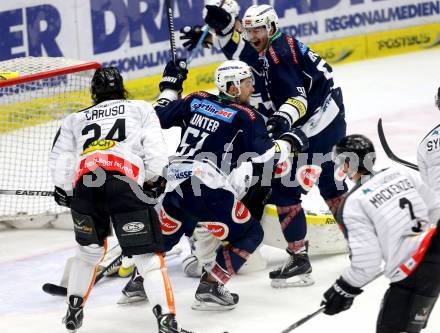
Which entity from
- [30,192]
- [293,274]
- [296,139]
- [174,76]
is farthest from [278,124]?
[30,192]

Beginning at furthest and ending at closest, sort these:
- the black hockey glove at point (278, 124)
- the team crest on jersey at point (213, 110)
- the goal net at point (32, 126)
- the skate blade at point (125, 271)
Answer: the goal net at point (32, 126), the skate blade at point (125, 271), the black hockey glove at point (278, 124), the team crest on jersey at point (213, 110)

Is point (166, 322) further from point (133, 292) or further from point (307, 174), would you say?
point (307, 174)

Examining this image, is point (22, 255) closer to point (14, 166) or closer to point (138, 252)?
point (14, 166)

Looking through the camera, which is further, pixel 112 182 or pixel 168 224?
pixel 168 224

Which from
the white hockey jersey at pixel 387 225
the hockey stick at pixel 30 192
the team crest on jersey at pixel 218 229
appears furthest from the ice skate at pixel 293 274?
the white hockey jersey at pixel 387 225

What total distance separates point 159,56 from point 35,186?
314cm

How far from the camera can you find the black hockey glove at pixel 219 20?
6.16m

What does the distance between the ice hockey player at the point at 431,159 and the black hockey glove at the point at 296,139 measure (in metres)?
0.77

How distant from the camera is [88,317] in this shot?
5.31 m

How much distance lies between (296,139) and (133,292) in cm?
112

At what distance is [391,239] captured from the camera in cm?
396

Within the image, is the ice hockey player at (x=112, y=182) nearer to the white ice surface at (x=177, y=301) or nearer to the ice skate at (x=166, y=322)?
the ice skate at (x=166, y=322)

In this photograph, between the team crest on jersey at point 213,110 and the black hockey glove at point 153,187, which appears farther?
the team crest on jersey at point 213,110

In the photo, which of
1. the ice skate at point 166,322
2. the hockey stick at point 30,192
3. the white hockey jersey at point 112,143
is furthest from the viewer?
the hockey stick at point 30,192
